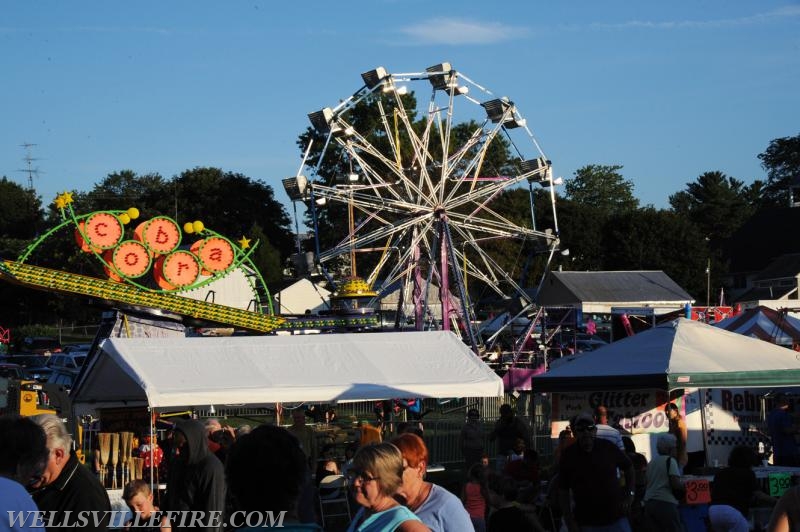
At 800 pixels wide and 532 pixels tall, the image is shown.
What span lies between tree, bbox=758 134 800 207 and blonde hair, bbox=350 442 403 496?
104510mm

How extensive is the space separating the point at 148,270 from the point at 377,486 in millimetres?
25479

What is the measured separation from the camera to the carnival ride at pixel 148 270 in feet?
83.3

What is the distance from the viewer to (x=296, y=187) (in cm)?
3494

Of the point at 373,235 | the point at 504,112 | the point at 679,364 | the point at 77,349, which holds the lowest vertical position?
the point at 679,364

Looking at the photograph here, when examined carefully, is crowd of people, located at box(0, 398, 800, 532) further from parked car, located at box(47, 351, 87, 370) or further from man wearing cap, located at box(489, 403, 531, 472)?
parked car, located at box(47, 351, 87, 370)

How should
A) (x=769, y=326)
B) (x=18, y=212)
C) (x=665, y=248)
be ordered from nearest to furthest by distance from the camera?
(x=769, y=326) → (x=665, y=248) → (x=18, y=212)

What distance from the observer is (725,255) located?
8138 centimetres

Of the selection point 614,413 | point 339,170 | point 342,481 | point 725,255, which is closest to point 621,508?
point 342,481

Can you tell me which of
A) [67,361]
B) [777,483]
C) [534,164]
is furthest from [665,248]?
[777,483]

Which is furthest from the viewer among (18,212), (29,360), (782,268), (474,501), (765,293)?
(18,212)

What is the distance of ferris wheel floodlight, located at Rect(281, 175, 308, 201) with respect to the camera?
34.9m

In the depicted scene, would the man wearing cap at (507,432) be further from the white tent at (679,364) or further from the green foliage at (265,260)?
the green foliage at (265,260)

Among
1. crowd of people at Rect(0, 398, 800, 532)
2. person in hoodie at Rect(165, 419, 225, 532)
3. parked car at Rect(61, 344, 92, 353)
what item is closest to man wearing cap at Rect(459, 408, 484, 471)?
crowd of people at Rect(0, 398, 800, 532)

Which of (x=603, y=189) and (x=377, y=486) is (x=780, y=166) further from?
(x=377, y=486)
